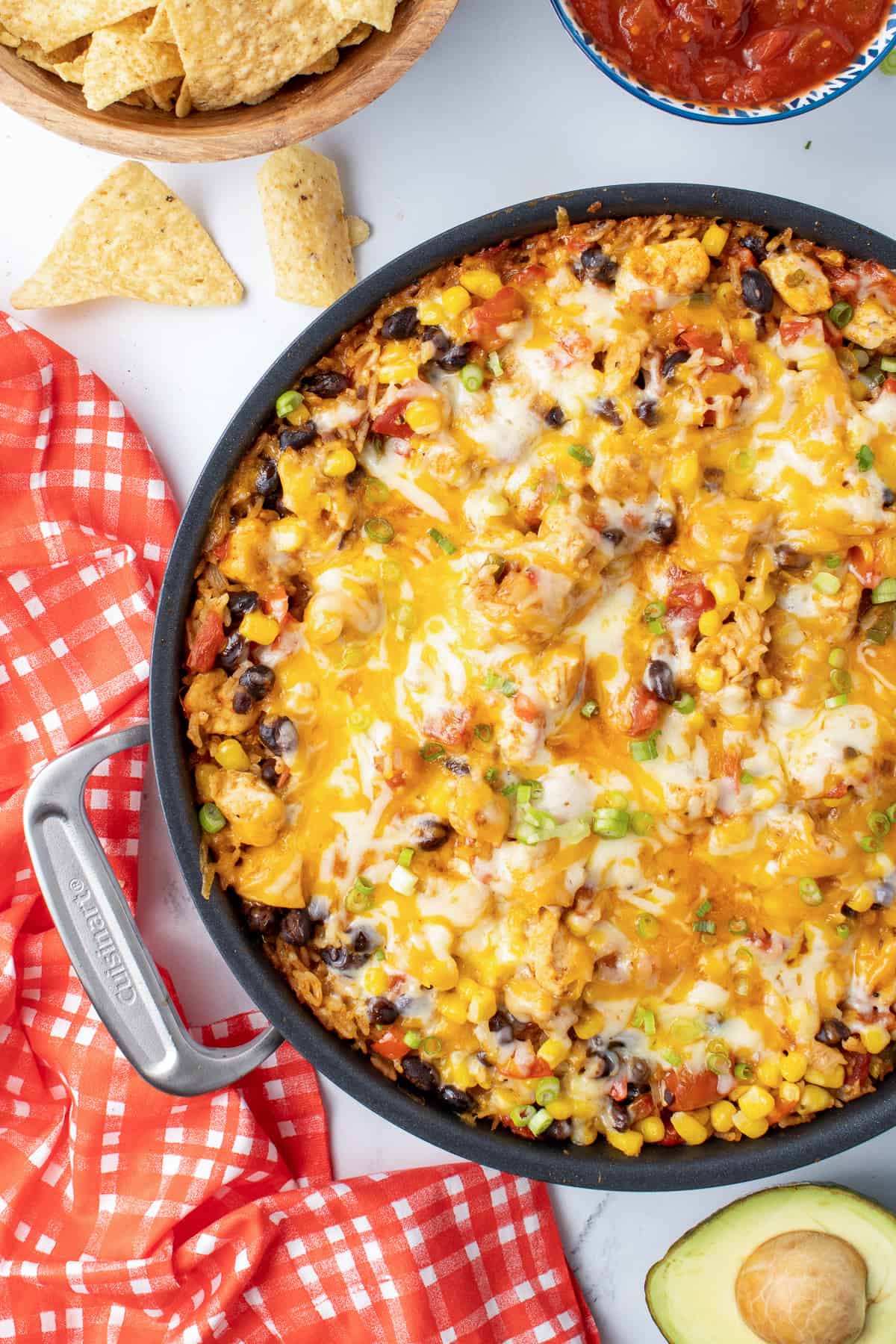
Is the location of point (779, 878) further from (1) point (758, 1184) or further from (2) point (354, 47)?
(2) point (354, 47)

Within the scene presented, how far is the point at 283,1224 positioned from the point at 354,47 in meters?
3.31

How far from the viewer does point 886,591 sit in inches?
116

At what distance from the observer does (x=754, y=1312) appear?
3.35 metres

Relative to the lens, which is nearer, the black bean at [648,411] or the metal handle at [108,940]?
the black bean at [648,411]

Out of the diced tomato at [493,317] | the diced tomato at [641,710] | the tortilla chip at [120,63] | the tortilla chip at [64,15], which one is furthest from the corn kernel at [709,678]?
the tortilla chip at [64,15]

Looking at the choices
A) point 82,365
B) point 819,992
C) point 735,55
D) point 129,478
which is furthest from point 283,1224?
point 735,55

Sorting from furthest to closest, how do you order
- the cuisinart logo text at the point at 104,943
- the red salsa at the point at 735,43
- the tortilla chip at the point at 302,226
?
the tortilla chip at the point at 302,226 → the cuisinart logo text at the point at 104,943 → the red salsa at the point at 735,43

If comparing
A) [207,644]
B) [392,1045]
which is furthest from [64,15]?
[392,1045]

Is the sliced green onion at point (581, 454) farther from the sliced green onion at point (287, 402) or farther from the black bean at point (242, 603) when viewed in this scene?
the black bean at point (242, 603)

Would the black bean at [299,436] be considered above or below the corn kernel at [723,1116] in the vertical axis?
above

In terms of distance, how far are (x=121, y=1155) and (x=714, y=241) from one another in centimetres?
303

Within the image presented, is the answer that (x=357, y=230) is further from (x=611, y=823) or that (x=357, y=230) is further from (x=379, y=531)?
(x=611, y=823)

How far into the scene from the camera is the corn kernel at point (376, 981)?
3.03 meters

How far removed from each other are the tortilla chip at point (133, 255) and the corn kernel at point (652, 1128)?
8.28ft
